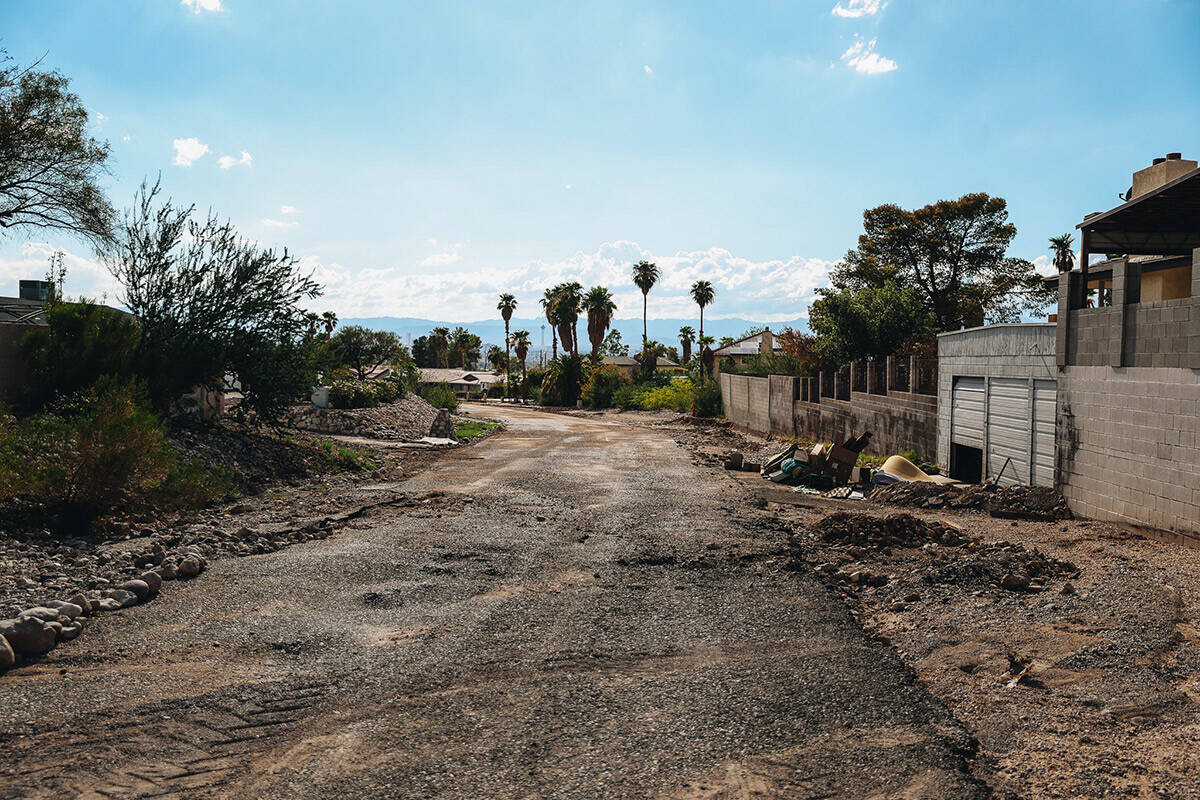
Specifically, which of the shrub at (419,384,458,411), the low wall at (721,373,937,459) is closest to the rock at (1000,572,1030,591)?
the low wall at (721,373,937,459)

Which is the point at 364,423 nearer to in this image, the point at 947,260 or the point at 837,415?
the point at 837,415

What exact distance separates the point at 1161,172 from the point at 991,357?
11.7 m

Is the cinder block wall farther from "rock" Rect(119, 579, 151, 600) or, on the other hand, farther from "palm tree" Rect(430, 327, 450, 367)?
"palm tree" Rect(430, 327, 450, 367)

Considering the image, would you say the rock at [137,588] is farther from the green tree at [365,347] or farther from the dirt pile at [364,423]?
the green tree at [365,347]

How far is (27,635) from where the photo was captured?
6.23 meters

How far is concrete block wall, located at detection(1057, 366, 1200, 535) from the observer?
10453mm

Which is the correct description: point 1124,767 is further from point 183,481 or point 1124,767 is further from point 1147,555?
point 183,481

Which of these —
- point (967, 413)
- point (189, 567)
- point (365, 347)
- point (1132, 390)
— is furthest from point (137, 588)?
point (365, 347)

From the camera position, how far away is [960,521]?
1327 cm

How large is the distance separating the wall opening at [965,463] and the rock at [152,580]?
16.2 meters

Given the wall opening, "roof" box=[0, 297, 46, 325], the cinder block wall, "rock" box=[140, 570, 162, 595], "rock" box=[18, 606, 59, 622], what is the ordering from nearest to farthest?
1. "rock" box=[18, 606, 59, 622]
2. "rock" box=[140, 570, 162, 595]
3. the cinder block wall
4. the wall opening
5. "roof" box=[0, 297, 46, 325]

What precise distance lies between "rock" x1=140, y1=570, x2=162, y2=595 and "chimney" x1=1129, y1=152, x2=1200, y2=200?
25674 millimetres

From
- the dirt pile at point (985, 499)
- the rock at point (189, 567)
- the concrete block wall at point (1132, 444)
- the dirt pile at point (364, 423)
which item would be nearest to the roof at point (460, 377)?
the dirt pile at point (364, 423)

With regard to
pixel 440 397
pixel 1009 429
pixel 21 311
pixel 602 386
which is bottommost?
pixel 440 397
